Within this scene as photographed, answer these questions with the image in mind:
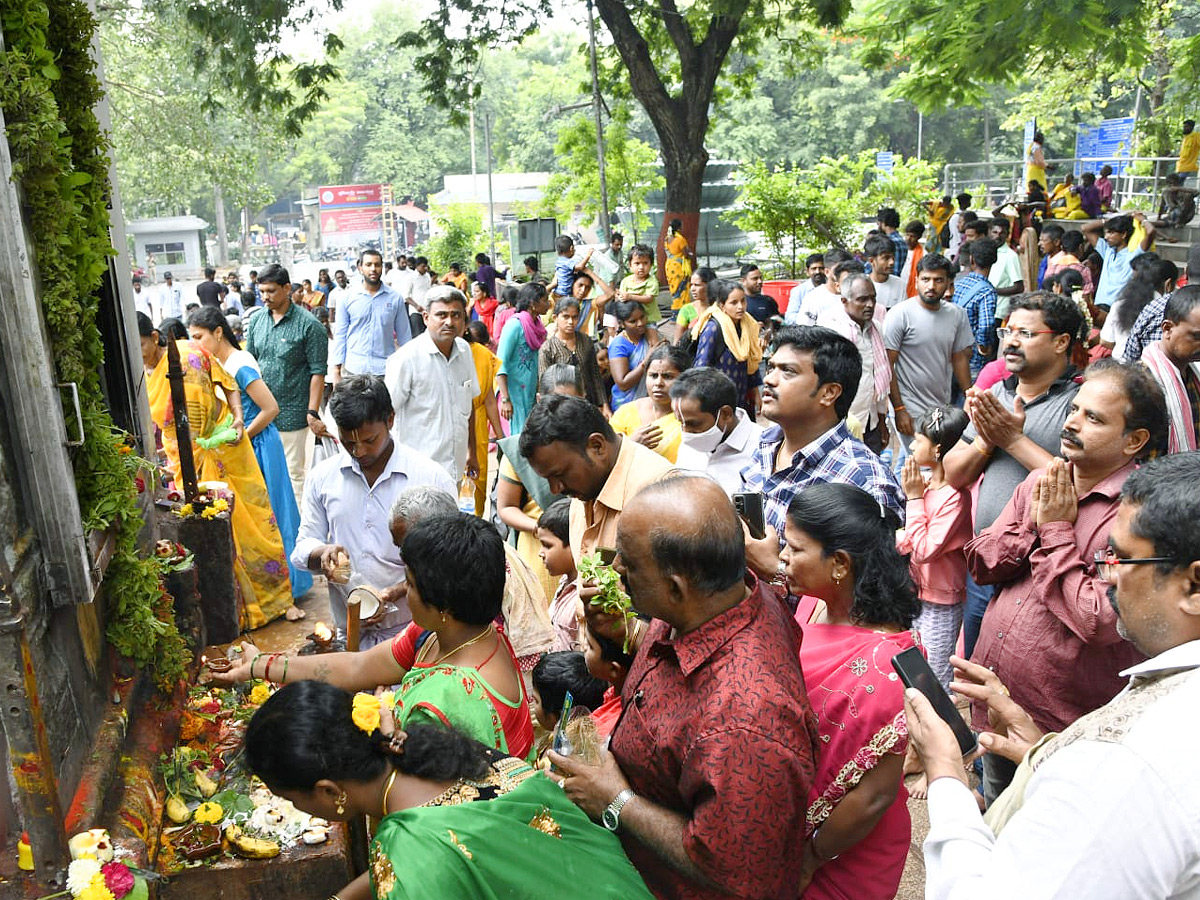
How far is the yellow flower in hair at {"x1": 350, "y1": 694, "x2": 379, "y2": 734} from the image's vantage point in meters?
2.19

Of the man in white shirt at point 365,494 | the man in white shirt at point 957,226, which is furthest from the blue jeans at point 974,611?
the man in white shirt at point 957,226

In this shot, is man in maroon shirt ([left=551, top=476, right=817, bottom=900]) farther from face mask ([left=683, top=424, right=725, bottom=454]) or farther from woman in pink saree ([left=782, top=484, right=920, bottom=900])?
face mask ([left=683, top=424, right=725, bottom=454])

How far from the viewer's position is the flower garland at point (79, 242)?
275 cm

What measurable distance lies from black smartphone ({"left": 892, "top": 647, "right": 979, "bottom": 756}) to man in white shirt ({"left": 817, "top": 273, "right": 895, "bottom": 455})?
4.87m

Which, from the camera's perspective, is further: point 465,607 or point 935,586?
point 935,586

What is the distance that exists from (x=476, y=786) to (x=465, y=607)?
2.46 feet

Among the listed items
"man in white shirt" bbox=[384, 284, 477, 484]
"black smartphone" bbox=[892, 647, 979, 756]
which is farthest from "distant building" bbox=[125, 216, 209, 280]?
"black smartphone" bbox=[892, 647, 979, 756]

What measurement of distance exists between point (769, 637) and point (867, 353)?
5316mm

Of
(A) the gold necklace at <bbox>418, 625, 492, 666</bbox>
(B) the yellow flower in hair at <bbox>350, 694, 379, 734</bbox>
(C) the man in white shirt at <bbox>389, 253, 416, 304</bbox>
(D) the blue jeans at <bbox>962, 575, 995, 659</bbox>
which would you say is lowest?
(D) the blue jeans at <bbox>962, 575, 995, 659</bbox>

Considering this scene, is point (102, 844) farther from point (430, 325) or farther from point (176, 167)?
point (176, 167)

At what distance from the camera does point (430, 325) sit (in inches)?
258

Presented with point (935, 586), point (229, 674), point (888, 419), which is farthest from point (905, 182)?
point (229, 674)

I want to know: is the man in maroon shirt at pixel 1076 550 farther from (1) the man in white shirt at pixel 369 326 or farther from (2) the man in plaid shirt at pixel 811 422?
(1) the man in white shirt at pixel 369 326

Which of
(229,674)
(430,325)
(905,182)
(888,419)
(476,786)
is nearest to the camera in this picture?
(476,786)
